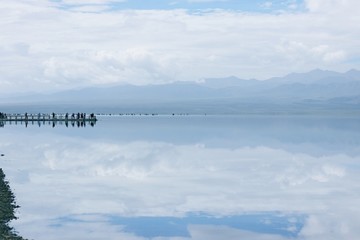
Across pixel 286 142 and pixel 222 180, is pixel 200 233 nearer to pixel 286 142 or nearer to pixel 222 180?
pixel 222 180

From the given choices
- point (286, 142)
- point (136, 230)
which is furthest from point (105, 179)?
point (286, 142)

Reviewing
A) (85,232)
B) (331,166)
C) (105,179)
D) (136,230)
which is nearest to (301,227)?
(136,230)

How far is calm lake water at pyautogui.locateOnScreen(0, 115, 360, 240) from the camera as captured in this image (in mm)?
22156

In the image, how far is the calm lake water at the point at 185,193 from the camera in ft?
72.7

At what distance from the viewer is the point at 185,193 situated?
29500 mm

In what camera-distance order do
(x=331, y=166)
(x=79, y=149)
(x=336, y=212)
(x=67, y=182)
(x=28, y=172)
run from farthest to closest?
(x=79, y=149) → (x=331, y=166) → (x=28, y=172) → (x=67, y=182) → (x=336, y=212)

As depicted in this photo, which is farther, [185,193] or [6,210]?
[185,193]

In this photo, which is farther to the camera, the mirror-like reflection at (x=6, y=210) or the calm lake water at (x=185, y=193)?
the calm lake water at (x=185, y=193)

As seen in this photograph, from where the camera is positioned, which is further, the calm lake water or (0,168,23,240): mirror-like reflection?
the calm lake water

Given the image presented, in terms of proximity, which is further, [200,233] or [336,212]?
[336,212]

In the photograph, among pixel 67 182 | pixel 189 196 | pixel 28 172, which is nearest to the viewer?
pixel 189 196

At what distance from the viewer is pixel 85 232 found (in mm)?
21469

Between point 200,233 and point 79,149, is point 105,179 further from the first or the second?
point 79,149

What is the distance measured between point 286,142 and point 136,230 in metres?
43.8
